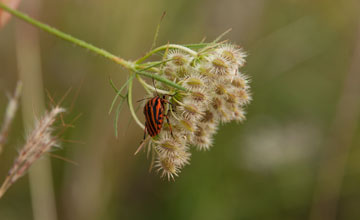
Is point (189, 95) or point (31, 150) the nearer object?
point (31, 150)

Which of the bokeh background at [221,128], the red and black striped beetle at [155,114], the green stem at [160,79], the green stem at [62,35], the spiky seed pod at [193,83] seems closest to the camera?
the green stem at [62,35]

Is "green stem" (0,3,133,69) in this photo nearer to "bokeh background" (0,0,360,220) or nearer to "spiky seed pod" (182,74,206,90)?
"spiky seed pod" (182,74,206,90)

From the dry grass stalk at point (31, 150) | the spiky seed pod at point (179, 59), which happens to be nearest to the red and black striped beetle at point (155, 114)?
the spiky seed pod at point (179, 59)

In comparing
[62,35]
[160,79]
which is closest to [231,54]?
[160,79]

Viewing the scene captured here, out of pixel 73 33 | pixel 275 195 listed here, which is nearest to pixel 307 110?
pixel 275 195

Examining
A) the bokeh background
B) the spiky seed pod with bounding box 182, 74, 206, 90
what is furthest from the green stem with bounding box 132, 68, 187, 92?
the bokeh background

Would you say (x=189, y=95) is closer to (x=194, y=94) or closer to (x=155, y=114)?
(x=194, y=94)

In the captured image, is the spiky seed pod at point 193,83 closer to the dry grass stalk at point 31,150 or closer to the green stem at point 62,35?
the green stem at point 62,35
